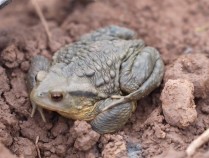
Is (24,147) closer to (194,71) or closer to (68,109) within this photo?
(68,109)

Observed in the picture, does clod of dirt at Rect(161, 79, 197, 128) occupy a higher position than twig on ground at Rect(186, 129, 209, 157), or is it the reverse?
clod of dirt at Rect(161, 79, 197, 128)

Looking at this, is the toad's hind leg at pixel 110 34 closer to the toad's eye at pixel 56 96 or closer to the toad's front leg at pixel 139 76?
the toad's front leg at pixel 139 76

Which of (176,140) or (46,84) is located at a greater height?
(46,84)

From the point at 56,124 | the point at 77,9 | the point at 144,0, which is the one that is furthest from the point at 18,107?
the point at 144,0

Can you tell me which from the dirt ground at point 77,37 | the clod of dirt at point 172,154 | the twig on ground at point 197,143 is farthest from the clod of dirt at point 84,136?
the twig on ground at point 197,143

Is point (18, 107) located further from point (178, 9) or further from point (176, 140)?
point (178, 9)

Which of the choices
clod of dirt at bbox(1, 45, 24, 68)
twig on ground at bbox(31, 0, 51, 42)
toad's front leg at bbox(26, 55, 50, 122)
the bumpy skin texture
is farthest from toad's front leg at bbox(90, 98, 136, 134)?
twig on ground at bbox(31, 0, 51, 42)

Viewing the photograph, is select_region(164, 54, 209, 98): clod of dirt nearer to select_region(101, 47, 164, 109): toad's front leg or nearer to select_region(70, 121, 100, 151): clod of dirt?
select_region(101, 47, 164, 109): toad's front leg
